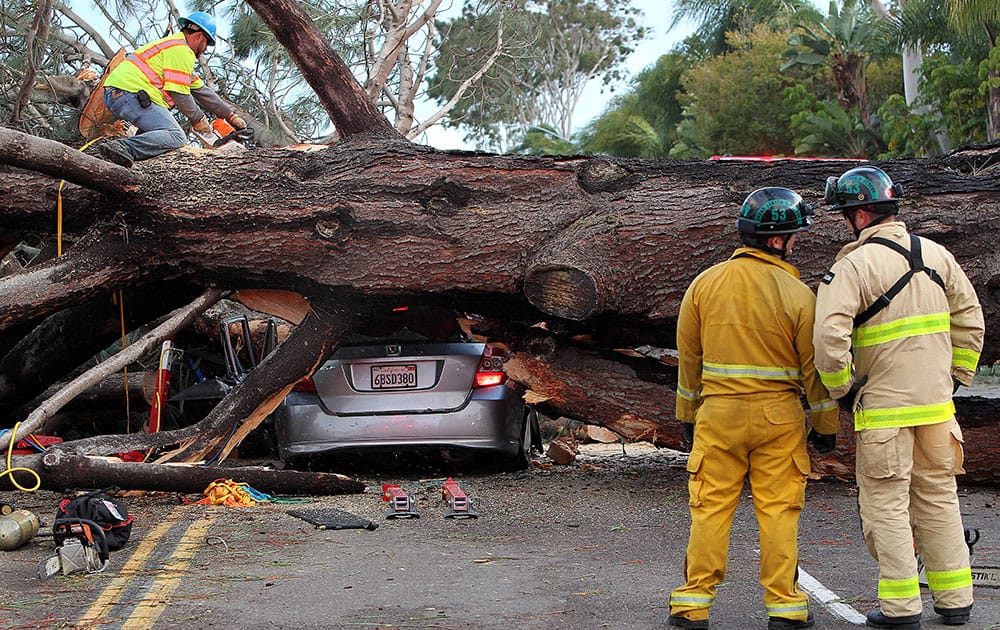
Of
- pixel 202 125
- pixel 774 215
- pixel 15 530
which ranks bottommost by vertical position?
pixel 15 530

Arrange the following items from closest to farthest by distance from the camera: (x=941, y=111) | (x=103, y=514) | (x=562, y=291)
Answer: (x=103, y=514)
(x=562, y=291)
(x=941, y=111)

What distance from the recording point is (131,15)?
78.6ft

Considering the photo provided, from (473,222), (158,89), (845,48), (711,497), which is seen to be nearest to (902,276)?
(711,497)

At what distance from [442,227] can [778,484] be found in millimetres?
3881

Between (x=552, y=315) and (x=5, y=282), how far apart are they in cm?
375

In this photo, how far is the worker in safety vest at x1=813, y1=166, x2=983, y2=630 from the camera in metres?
4.43

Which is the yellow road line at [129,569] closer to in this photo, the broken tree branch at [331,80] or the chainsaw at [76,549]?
the chainsaw at [76,549]

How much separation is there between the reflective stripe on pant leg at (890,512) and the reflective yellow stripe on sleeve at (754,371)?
1.31 feet

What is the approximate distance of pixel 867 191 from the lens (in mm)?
4832

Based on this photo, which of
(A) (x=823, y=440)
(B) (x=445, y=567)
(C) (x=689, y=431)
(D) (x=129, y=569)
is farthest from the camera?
(B) (x=445, y=567)

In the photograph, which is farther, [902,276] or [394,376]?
[394,376]

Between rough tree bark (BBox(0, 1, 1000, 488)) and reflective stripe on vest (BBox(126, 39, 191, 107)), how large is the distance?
2.66 ft

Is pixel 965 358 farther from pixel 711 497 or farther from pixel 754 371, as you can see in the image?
pixel 711 497

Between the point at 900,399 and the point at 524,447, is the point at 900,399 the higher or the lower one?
the higher one
